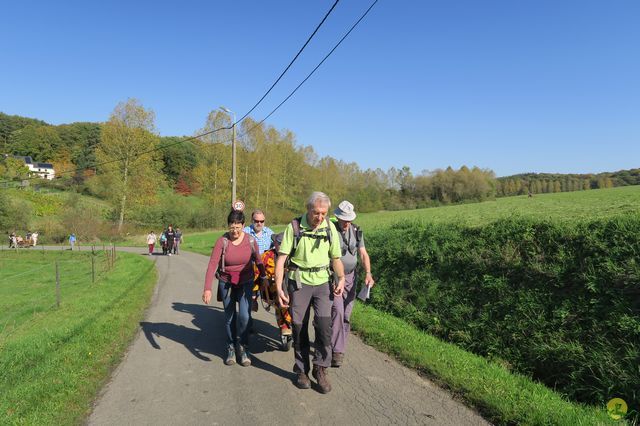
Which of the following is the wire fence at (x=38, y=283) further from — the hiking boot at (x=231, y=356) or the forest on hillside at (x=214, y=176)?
the forest on hillside at (x=214, y=176)

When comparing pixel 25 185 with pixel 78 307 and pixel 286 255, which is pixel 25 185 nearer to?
pixel 78 307

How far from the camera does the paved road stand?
372 centimetres

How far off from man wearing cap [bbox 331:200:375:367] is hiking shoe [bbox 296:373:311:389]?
0.66 meters

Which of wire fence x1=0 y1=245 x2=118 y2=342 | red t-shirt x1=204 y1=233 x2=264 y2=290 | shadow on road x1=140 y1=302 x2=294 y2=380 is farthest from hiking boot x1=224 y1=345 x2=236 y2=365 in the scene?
wire fence x1=0 y1=245 x2=118 y2=342

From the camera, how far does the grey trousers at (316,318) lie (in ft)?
14.6

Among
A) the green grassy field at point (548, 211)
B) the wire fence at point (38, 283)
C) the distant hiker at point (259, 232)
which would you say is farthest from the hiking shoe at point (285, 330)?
the wire fence at point (38, 283)

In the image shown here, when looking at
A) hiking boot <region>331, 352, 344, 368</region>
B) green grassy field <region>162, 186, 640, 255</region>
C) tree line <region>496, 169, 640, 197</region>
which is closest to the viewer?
hiking boot <region>331, 352, 344, 368</region>

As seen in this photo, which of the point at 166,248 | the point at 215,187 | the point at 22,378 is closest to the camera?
the point at 22,378

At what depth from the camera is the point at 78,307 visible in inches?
376

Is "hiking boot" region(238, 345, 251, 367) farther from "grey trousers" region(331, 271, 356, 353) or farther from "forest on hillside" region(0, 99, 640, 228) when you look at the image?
"forest on hillside" region(0, 99, 640, 228)

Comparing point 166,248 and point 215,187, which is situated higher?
point 215,187

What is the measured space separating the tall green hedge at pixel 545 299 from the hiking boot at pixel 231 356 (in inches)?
134

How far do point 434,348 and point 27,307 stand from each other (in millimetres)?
11587

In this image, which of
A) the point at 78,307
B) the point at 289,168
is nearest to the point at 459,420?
the point at 78,307
